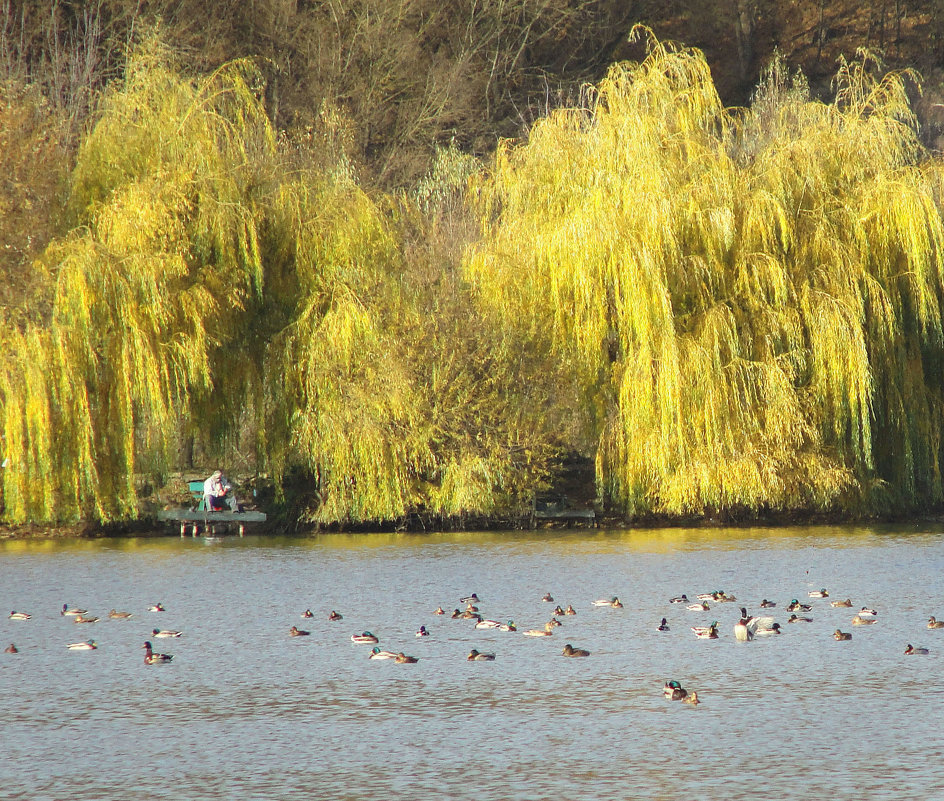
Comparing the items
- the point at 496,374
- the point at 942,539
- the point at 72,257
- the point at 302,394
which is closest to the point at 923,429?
the point at 942,539

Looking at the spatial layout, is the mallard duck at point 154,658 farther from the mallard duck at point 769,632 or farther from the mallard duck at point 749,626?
the mallard duck at point 769,632

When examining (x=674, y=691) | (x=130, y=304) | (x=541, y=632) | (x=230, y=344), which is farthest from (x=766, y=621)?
(x=230, y=344)

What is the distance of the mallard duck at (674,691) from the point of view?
33.2ft

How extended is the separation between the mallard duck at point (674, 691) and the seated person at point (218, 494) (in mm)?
13977

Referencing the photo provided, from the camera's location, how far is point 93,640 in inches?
509

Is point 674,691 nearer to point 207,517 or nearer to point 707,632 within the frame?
point 707,632

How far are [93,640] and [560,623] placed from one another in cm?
458

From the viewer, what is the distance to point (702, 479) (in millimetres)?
21547

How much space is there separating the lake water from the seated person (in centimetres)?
437

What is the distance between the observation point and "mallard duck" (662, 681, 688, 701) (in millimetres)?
10109

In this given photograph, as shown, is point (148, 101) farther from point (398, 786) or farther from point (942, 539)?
point (398, 786)

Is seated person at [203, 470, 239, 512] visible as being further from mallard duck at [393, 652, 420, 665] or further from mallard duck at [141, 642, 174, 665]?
mallard duck at [393, 652, 420, 665]

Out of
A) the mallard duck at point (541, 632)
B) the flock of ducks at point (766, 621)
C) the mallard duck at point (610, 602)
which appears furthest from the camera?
the mallard duck at point (610, 602)

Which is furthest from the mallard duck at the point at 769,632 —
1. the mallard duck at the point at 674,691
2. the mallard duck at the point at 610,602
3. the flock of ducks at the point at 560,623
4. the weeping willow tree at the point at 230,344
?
the weeping willow tree at the point at 230,344
